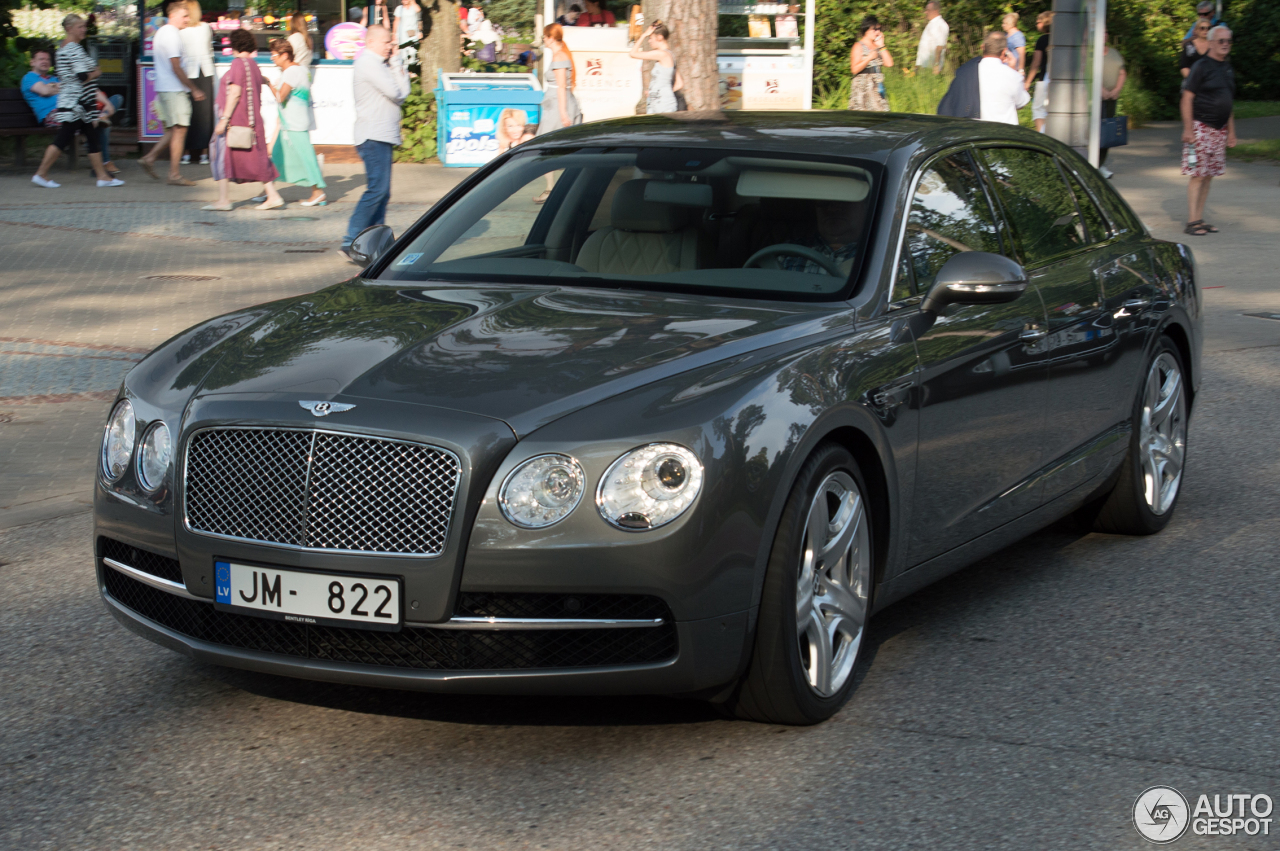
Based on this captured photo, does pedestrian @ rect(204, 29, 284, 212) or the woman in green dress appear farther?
the woman in green dress

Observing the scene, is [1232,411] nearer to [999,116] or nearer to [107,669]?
[107,669]

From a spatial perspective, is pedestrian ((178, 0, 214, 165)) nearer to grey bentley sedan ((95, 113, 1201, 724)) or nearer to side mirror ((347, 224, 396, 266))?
side mirror ((347, 224, 396, 266))

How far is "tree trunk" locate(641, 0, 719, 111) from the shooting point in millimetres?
17016

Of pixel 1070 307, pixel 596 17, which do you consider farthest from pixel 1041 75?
pixel 1070 307

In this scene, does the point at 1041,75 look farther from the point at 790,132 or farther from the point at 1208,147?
the point at 790,132

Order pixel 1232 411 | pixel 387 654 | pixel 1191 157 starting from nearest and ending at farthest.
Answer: pixel 387 654 → pixel 1232 411 → pixel 1191 157

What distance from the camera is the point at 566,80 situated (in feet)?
60.7

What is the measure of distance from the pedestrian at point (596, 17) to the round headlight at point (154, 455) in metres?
18.4

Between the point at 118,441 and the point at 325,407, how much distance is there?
778 mm

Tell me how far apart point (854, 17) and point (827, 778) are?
26.7 metres

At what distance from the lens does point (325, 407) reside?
3.77 m

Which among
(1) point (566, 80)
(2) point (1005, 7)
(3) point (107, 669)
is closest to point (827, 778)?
(3) point (107, 669)

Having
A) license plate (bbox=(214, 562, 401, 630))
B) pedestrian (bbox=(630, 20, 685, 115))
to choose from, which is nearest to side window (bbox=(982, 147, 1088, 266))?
license plate (bbox=(214, 562, 401, 630))

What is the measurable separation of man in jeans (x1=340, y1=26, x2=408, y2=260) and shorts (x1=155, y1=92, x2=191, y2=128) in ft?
20.2
